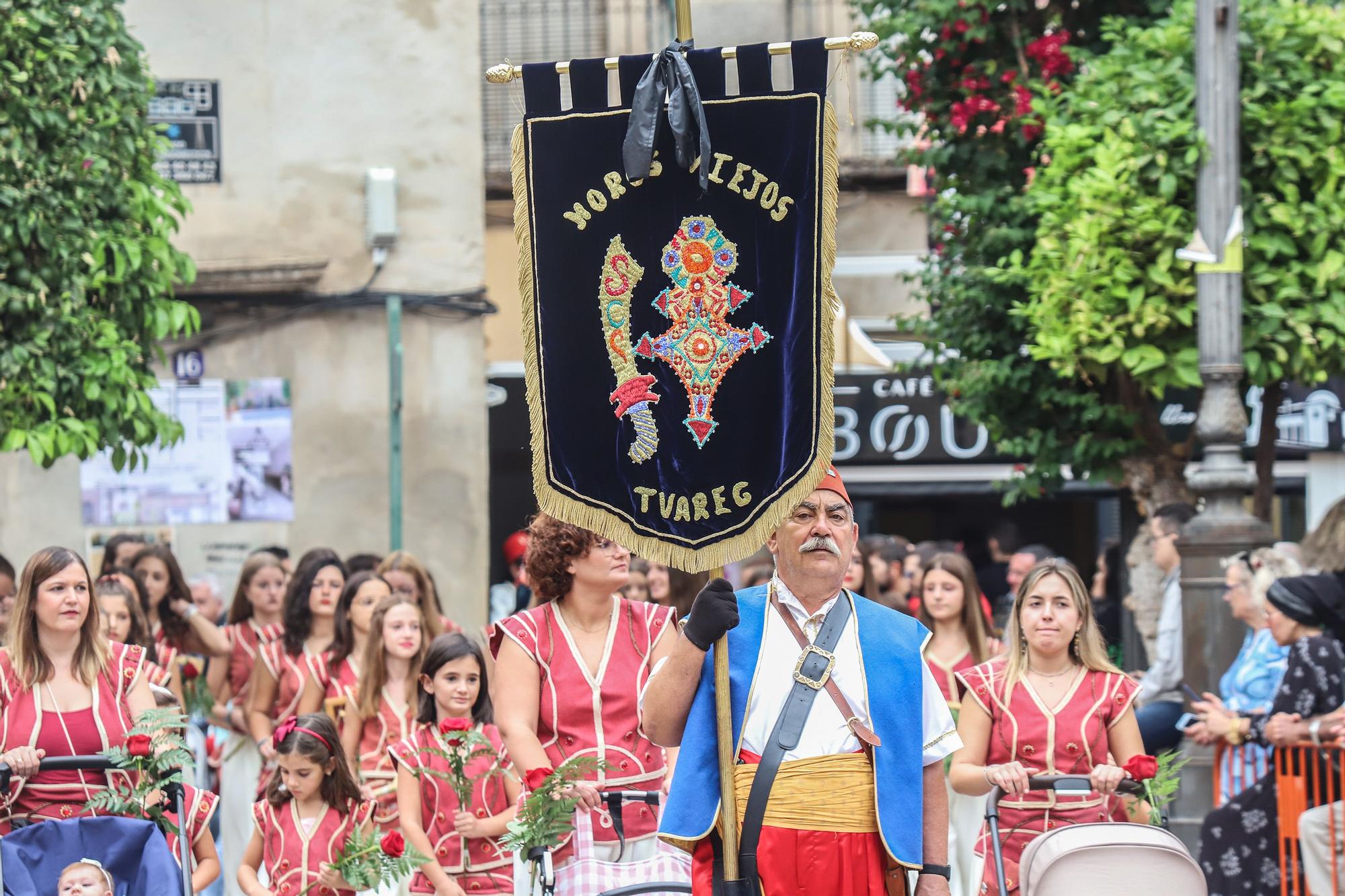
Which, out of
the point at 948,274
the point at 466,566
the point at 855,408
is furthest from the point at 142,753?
the point at 855,408

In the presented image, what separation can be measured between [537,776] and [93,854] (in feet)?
6.21

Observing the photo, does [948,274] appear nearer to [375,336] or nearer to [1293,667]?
[1293,667]

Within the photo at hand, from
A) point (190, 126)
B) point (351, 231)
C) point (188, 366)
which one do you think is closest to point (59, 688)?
point (188, 366)

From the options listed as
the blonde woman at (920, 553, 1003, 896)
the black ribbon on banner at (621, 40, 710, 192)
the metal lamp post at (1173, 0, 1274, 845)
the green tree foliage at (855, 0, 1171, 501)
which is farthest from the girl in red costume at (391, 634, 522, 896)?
the green tree foliage at (855, 0, 1171, 501)

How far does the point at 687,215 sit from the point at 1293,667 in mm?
4121

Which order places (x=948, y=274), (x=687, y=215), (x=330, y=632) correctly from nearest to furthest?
(x=687, y=215), (x=330, y=632), (x=948, y=274)

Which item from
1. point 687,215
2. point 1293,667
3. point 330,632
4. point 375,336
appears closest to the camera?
point 687,215

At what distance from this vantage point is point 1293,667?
7793 millimetres

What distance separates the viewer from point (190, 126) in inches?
661

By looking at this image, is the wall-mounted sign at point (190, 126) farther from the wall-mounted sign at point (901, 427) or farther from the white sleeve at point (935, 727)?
the white sleeve at point (935, 727)

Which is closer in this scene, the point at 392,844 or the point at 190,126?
the point at 392,844

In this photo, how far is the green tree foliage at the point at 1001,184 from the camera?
11547 mm

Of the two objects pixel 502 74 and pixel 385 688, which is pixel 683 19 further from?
pixel 385 688

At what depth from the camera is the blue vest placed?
15.5 feet
